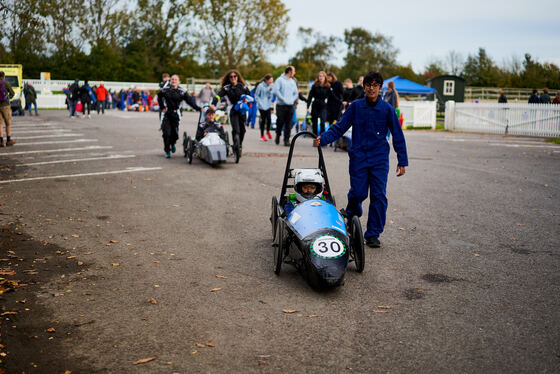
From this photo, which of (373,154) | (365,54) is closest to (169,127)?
(373,154)

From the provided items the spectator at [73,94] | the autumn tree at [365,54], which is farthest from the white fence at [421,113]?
the autumn tree at [365,54]

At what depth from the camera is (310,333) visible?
167 inches

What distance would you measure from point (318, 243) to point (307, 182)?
46.1 inches

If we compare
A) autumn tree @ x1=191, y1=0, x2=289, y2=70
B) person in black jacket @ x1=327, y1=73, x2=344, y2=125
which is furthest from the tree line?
person in black jacket @ x1=327, y1=73, x2=344, y2=125

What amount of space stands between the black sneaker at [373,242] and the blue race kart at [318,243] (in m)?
0.76

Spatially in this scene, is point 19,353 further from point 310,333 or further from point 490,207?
point 490,207

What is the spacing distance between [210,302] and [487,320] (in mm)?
2239

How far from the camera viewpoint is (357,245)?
5.73 metres

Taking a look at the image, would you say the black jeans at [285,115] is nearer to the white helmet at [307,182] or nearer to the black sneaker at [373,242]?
the black sneaker at [373,242]

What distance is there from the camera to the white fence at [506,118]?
24.0 m

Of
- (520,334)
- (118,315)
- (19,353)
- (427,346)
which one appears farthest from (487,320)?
(19,353)

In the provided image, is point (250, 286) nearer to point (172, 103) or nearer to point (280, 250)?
point (280, 250)

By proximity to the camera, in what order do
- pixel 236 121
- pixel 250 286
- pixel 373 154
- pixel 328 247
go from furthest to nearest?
1. pixel 236 121
2. pixel 373 154
3. pixel 250 286
4. pixel 328 247

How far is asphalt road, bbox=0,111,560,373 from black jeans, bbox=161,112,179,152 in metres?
3.29
